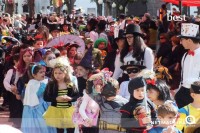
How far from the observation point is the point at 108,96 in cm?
666

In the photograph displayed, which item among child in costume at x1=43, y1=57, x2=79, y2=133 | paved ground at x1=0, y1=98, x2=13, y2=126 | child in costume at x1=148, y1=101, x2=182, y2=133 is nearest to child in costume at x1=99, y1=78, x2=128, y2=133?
child in costume at x1=148, y1=101, x2=182, y2=133

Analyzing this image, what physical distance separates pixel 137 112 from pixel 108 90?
81 cm

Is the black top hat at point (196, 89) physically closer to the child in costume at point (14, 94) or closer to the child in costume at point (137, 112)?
the child in costume at point (137, 112)

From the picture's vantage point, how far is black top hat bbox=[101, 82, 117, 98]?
21.9ft

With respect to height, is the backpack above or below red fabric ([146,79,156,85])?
below

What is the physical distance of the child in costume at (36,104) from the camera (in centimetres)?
851

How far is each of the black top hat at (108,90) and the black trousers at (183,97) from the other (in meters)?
1.34

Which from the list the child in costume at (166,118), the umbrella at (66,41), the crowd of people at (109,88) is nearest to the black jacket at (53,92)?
the crowd of people at (109,88)

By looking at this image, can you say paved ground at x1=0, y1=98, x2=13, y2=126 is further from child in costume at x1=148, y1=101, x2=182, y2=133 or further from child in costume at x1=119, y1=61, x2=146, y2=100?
child in costume at x1=148, y1=101, x2=182, y2=133

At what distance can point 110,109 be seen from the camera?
21.5 ft

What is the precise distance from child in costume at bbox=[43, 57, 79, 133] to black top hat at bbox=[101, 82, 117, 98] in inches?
57.7

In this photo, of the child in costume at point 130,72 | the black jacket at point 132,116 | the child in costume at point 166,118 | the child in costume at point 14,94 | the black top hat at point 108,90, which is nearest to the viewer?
the child in costume at point 166,118

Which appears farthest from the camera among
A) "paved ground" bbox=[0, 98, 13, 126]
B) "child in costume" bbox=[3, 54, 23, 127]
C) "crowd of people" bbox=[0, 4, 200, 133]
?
"paved ground" bbox=[0, 98, 13, 126]

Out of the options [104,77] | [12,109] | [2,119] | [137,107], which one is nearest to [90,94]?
[104,77]
